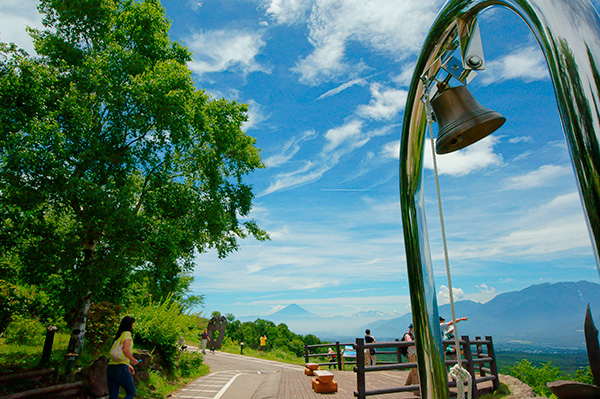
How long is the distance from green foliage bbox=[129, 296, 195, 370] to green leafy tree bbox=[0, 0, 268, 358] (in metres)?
3.12

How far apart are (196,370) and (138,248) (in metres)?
8.61

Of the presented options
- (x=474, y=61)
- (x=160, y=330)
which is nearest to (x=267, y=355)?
(x=160, y=330)

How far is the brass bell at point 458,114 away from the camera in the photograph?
150 centimetres

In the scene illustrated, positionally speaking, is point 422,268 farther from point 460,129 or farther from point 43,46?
point 43,46

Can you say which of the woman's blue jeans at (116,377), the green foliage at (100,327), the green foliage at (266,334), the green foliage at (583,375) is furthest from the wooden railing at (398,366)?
the green foliage at (266,334)

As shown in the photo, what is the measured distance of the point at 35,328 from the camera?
12.8 meters

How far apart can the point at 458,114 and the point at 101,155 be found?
10.7 metres

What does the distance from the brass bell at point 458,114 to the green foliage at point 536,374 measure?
1413 cm

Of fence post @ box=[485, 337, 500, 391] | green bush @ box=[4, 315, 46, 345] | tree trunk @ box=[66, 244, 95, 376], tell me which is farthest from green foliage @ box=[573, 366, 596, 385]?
green bush @ box=[4, 315, 46, 345]

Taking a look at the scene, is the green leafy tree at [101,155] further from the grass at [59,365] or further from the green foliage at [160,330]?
the green foliage at [160,330]

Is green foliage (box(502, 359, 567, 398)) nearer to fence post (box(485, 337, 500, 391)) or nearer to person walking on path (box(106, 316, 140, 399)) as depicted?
fence post (box(485, 337, 500, 391))

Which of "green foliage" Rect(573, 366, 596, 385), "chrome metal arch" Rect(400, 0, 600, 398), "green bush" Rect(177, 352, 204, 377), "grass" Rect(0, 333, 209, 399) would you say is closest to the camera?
"chrome metal arch" Rect(400, 0, 600, 398)

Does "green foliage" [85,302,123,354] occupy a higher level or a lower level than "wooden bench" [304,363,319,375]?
higher

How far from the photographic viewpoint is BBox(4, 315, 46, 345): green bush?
40.2 feet
